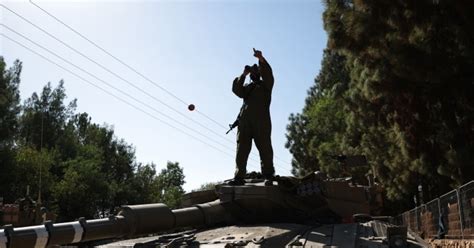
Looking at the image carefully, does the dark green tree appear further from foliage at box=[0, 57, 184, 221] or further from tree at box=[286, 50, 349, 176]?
tree at box=[286, 50, 349, 176]

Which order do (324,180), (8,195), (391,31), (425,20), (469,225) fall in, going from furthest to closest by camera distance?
(8,195), (391,31), (425,20), (469,225), (324,180)

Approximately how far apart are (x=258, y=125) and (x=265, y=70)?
3.55 feet

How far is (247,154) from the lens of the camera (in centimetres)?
1089

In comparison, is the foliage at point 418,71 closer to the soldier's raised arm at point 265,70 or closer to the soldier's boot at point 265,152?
the soldier's raised arm at point 265,70

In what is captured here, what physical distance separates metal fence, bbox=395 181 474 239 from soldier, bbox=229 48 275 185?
18.1 ft

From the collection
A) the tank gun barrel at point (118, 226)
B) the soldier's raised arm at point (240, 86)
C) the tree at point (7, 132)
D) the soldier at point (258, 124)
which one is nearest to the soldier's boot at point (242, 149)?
the soldier at point (258, 124)

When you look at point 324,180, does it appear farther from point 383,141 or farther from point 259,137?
point 383,141

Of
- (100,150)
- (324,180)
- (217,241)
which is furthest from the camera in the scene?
(100,150)

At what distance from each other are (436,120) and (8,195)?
124 feet

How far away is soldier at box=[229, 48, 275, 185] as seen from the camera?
10672 millimetres

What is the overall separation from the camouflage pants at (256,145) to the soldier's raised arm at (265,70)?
80 cm

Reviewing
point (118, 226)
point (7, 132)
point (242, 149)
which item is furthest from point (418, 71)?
point (7, 132)

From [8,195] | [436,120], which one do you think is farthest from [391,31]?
[8,195]

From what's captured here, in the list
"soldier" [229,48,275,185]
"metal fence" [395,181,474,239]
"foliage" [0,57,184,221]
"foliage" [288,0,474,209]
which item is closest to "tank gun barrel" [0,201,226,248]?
"soldier" [229,48,275,185]
